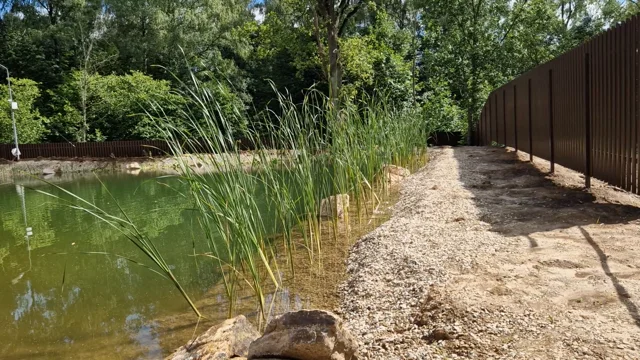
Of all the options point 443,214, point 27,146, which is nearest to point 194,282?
point 443,214

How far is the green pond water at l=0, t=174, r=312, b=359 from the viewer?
8.79 ft

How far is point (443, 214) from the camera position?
3.96m

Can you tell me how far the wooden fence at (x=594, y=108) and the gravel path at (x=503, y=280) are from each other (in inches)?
11.9

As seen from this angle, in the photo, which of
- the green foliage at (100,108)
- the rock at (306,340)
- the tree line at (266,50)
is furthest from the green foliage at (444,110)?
the rock at (306,340)

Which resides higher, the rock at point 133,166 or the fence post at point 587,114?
the fence post at point 587,114

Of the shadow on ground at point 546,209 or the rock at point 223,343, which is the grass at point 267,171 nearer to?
the rock at point 223,343

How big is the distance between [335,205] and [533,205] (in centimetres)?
159

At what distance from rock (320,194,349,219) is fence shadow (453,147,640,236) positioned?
1106 mm

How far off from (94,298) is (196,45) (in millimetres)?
19831

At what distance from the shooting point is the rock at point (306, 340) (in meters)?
1.69

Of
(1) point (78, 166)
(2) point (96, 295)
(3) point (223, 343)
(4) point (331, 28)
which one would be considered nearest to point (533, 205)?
(3) point (223, 343)

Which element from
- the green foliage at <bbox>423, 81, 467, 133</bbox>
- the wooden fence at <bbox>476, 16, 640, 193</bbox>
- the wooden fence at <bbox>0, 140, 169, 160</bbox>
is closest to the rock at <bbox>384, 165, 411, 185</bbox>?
the wooden fence at <bbox>476, 16, 640, 193</bbox>

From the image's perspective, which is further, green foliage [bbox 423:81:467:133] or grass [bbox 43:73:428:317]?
green foliage [bbox 423:81:467:133]

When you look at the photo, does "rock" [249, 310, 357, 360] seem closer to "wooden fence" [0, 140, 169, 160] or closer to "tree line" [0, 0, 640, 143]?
"tree line" [0, 0, 640, 143]
